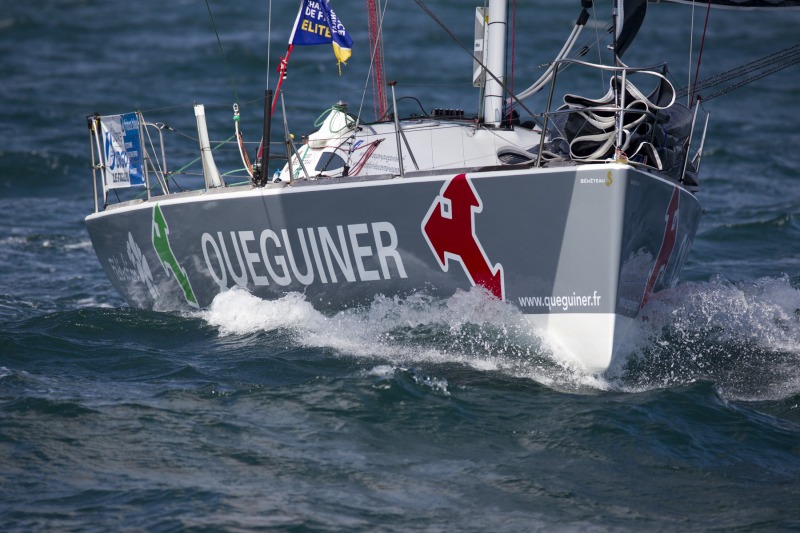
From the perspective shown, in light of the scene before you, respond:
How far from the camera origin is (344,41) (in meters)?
6.65

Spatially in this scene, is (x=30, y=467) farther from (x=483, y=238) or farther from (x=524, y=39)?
(x=524, y=39)

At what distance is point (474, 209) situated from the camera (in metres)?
5.67

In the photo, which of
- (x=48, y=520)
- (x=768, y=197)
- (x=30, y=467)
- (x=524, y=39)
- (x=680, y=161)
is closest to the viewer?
(x=48, y=520)

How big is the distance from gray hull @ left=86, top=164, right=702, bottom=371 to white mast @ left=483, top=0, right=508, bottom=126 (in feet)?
4.30

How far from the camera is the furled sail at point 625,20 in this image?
578 cm

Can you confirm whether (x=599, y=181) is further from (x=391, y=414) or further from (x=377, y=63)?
(x=377, y=63)

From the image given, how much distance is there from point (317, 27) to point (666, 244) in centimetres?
251

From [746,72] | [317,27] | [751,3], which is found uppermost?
[751,3]

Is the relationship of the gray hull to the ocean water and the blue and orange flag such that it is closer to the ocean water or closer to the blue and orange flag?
the ocean water

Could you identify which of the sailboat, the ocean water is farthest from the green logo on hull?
the ocean water

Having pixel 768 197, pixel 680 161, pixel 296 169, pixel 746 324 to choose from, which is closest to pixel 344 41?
pixel 296 169

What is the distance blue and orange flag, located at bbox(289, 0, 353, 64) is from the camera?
641 centimetres

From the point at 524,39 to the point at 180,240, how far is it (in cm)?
1362

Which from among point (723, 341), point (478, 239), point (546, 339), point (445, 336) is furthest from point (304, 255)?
point (723, 341)
